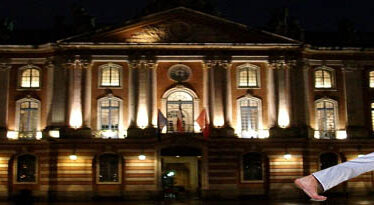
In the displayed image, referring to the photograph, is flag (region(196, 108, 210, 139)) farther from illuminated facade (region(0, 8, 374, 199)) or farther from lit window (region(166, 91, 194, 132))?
lit window (region(166, 91, 194, 132))

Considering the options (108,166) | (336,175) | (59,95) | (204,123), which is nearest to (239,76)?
(204,123)

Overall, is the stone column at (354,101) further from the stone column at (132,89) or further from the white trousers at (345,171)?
the white trousers at (345,171)

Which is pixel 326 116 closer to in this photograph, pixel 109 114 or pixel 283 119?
pixel 283 119

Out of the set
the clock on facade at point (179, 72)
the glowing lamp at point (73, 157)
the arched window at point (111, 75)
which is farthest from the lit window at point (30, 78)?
the clock on facade at point (179, 72)

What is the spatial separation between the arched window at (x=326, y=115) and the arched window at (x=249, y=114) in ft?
14.4

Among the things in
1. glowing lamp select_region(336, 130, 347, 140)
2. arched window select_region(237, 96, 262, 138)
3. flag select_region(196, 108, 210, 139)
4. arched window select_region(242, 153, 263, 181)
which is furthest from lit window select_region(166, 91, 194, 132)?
glowing lamp select_region(336, 130, 347, 140)

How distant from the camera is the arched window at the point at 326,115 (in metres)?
36.1

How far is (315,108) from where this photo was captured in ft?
119

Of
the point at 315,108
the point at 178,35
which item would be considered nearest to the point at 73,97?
the point at 178,35

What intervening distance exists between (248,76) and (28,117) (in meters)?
15.4

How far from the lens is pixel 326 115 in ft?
120

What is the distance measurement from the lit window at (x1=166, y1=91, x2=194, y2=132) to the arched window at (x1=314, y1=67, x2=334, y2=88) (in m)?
9.17

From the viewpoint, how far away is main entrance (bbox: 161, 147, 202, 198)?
3375 centimetres

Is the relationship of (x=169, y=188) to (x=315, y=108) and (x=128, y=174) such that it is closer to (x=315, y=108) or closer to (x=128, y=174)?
(x=128, y=174)
